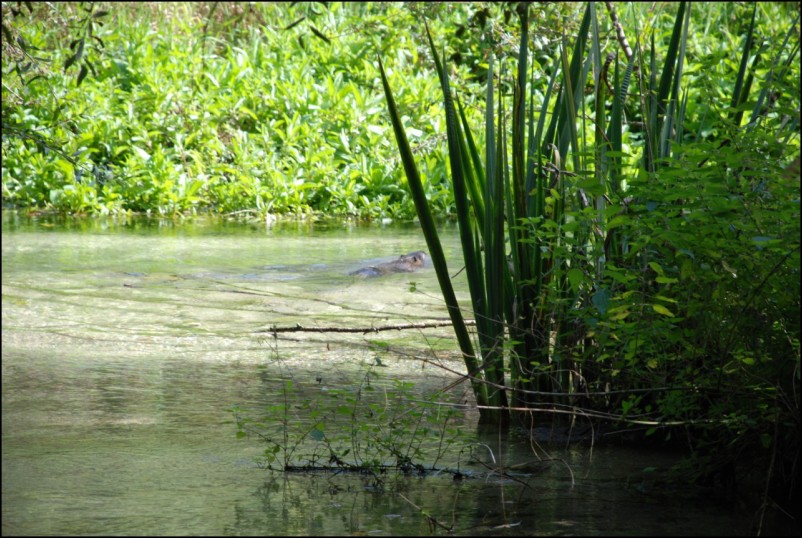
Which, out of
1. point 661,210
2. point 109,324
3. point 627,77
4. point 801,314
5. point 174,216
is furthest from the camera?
point 174,216

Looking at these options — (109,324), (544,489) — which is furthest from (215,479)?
(109,324)

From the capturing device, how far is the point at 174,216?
809 cm

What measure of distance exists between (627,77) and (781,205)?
88 centimetres

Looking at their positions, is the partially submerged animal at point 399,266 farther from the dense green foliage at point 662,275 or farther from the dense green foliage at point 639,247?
the dense green foliage at point 662,275

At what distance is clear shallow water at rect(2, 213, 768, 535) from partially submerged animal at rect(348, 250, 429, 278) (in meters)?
0.08

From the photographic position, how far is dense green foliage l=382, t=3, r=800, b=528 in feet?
7.52

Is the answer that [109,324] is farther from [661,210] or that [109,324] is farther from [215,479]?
[661,210]

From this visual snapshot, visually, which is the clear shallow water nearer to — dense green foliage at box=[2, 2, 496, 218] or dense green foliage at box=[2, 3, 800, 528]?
dense green foliage at box=[2, 3, 800, 528]

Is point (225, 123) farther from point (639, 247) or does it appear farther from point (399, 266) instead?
point (639, 247)

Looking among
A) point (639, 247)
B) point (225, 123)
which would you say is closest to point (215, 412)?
point (639, 247)

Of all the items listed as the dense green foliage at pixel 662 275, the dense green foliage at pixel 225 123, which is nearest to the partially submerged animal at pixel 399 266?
the dense green foliage at pixel 225 123

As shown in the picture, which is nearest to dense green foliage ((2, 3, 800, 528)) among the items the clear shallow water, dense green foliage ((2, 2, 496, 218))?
the clear shallow water

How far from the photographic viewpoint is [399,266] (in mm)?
5852

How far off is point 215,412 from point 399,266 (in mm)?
2908
